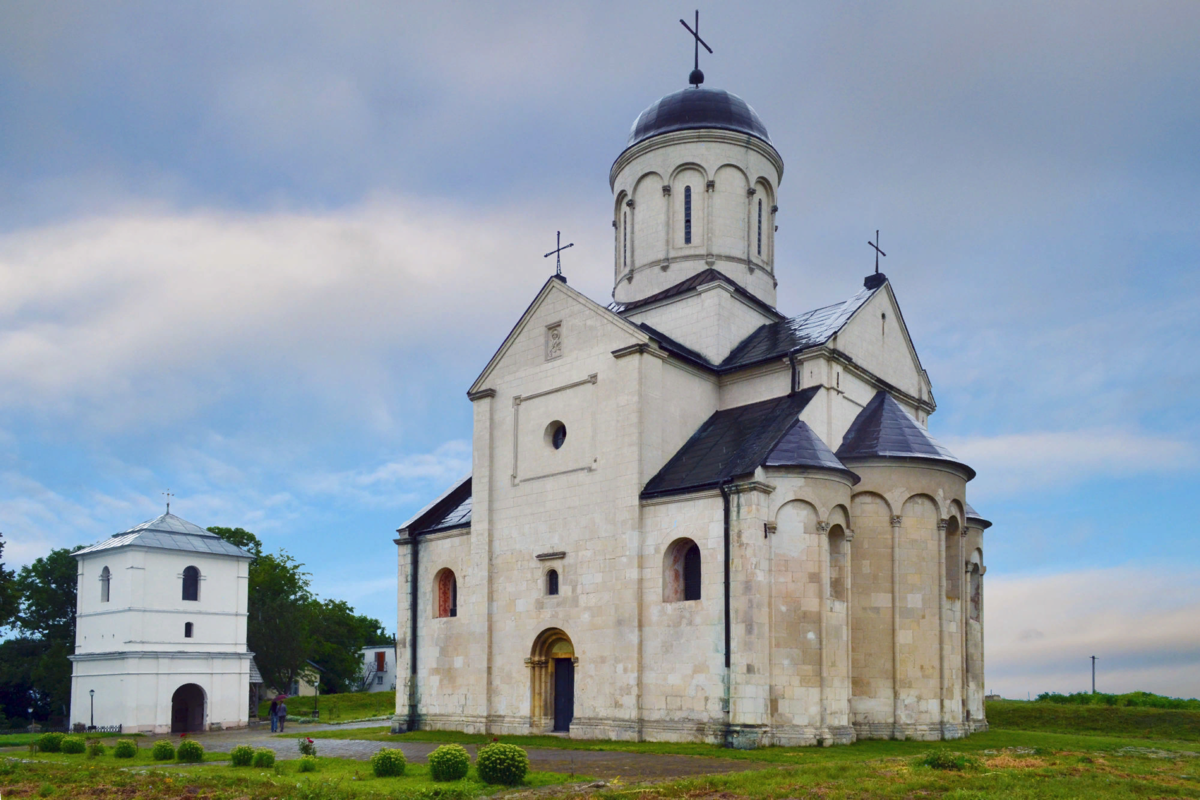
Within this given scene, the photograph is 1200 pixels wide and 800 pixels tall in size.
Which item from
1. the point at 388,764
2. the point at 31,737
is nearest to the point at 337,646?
the point at 31,737

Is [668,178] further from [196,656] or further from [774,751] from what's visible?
[196,656]

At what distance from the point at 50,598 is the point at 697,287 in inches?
1626

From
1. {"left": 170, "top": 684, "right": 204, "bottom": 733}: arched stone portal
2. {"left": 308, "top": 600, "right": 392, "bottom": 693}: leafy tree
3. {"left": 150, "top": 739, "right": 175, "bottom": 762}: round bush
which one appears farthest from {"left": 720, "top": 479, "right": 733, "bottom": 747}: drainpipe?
{"left": 308, "top": 600, "right": 392, "bottom": 693}: leafy tree

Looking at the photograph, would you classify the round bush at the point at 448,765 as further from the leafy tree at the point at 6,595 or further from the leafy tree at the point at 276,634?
the leafy tree at the point at 276,634

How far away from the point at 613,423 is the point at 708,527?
4.42 meters

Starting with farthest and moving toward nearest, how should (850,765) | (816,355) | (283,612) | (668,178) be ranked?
(283,612)
(668,178)
(816,355)
(850,765)

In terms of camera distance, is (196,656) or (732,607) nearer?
(732,607)

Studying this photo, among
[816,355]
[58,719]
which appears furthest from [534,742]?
[58,719]

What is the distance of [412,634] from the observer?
30.6 m

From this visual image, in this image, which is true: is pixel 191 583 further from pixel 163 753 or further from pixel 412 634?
pixel 163 753

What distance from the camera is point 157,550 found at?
1528 inches

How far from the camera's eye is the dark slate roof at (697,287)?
30.0 meters

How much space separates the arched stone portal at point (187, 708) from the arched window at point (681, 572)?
24939 mm

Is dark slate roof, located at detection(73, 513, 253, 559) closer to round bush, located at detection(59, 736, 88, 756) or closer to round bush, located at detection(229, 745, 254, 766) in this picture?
round bush, located at detection(59, 736, 88, 756)
